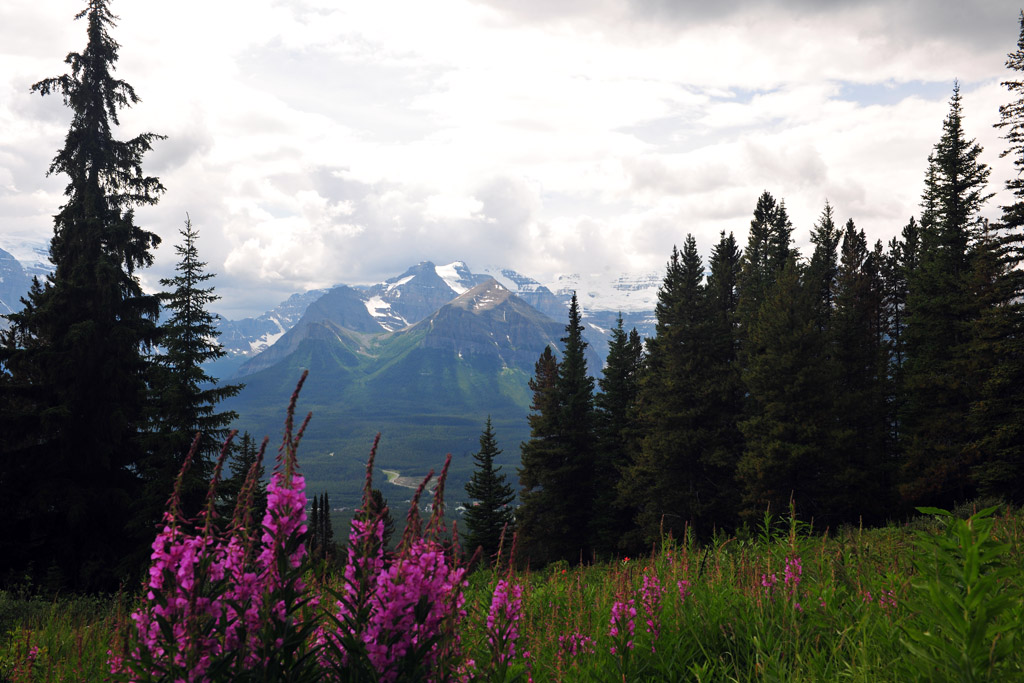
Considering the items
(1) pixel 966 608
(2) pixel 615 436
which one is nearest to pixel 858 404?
(2) pixel 615 436

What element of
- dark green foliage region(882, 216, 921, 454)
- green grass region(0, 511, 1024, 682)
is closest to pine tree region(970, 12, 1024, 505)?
dark green foliage region(882, 216, 921, 454)

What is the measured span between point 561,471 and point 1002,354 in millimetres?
25035

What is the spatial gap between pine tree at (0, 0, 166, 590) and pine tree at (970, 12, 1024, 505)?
3638cm

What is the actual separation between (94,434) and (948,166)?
42860mm

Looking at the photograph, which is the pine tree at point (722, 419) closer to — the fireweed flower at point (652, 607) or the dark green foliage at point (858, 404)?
the dark green foliage at point (858, 404)

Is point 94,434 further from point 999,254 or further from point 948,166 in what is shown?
point 948,166

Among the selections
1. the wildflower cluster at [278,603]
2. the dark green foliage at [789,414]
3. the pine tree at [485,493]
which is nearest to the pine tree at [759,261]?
the dark green foliage at [789,414]

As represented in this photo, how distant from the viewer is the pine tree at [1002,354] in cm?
2522

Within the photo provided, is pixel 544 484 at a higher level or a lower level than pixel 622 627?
lower

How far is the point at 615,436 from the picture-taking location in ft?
137

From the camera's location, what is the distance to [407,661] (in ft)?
8.37

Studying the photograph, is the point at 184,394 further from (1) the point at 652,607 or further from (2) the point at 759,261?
(2) the point at 759,261

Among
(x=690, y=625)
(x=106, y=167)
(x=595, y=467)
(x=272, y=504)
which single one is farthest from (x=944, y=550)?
(x=595, y=467)

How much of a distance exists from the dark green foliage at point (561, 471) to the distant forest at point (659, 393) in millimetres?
160
